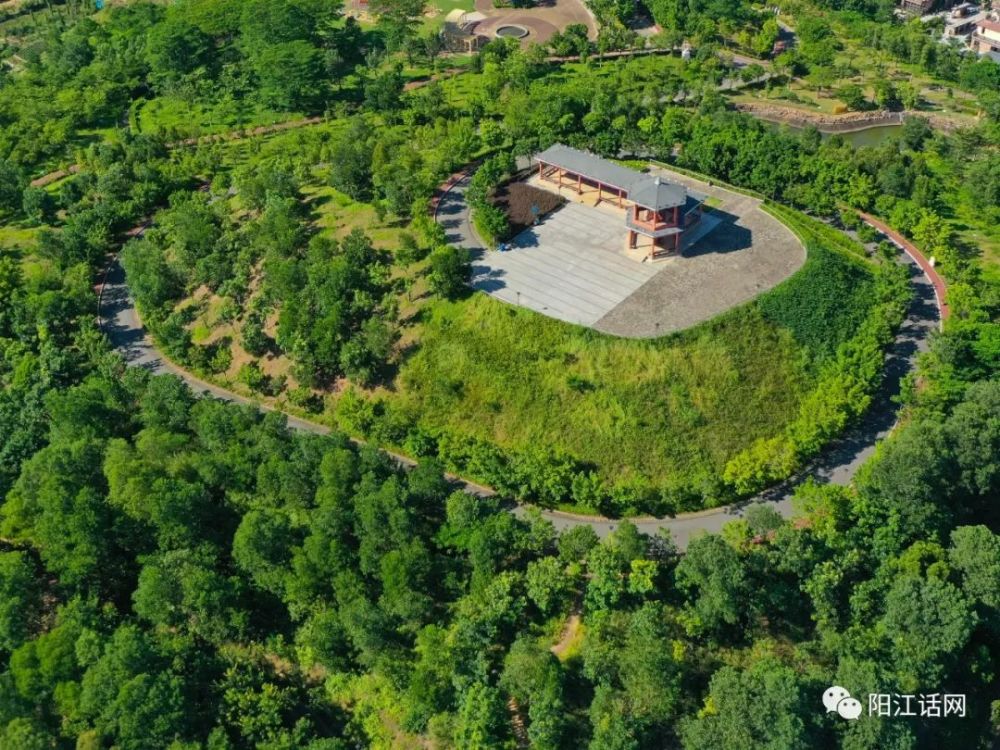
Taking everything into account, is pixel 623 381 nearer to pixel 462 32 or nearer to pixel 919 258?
pixel 919 258

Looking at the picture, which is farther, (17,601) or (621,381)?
(621,381)

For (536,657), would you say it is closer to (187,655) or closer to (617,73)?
(187,655)

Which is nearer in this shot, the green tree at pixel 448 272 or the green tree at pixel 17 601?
the green tree at pixel 17 601

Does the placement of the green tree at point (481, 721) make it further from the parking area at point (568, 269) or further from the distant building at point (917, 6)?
the distant building at point (917, 6)

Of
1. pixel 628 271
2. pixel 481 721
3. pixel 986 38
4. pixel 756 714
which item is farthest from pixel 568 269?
pixel 986 38

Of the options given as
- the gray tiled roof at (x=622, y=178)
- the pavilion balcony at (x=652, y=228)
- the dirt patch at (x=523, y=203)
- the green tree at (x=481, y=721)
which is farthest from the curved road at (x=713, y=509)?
the green tree at (x=481, y=721)

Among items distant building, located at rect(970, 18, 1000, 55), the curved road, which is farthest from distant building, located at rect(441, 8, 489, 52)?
distant building, located at rect(970, 18, 1000, 55)
